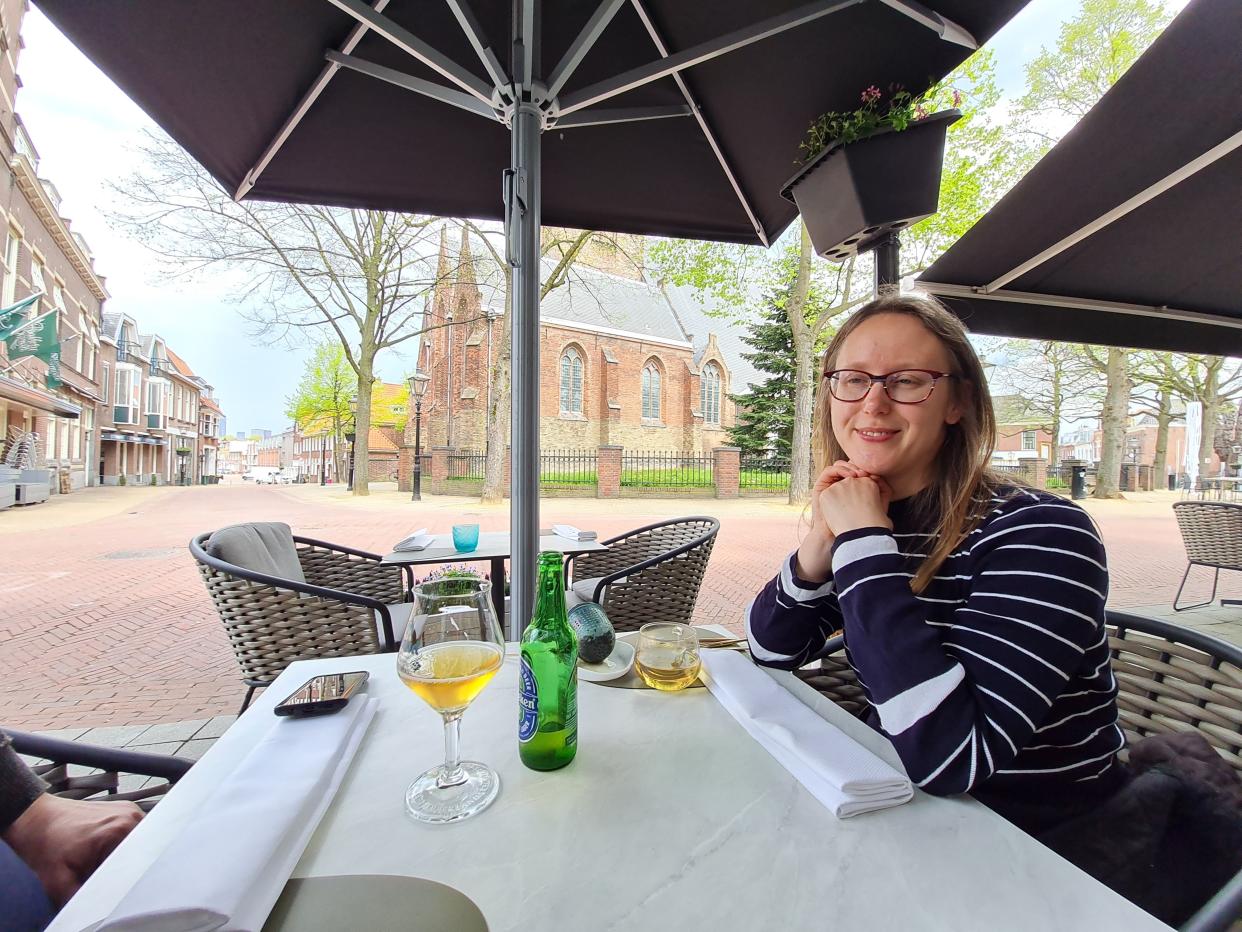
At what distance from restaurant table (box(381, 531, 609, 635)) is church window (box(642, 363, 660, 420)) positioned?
21128 millimetres

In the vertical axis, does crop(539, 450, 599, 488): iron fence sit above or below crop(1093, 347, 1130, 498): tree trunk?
below

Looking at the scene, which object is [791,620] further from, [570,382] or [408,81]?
[570,382]

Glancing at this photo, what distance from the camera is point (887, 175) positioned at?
180 cm

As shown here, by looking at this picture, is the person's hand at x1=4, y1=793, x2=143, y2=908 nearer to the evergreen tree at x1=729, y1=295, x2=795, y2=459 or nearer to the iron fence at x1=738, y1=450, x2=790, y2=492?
the iron fence at x1=738, y1=450, x2=790, y2=492

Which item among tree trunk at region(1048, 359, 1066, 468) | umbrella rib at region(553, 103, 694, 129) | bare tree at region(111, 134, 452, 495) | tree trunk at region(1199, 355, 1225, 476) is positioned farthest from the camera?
tree trunk at region(1048, 359, 1066, 468)

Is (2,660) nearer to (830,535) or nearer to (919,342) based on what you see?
(830,535)

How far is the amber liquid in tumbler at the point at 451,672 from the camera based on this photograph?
0.73m

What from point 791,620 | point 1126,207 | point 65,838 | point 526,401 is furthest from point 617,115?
point 65,838

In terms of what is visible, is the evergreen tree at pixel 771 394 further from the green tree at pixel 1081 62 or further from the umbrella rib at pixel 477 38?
the umbrella rib at pixel 477 38

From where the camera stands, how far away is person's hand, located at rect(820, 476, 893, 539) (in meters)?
0.99

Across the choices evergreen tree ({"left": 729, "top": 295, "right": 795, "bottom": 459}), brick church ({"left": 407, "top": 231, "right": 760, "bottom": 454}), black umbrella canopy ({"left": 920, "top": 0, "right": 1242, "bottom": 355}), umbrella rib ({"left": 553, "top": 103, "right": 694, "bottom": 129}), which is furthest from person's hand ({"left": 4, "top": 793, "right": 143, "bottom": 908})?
evergreen tree ({"left": 729, "top": 295, "right": 795, "bottom": 459})

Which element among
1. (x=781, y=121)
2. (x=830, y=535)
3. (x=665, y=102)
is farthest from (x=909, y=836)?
(x=665, y=102)

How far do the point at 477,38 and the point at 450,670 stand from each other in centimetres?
197

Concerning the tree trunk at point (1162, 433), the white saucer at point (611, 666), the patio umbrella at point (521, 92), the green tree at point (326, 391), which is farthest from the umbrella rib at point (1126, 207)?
the green tree at point (326, 391)
